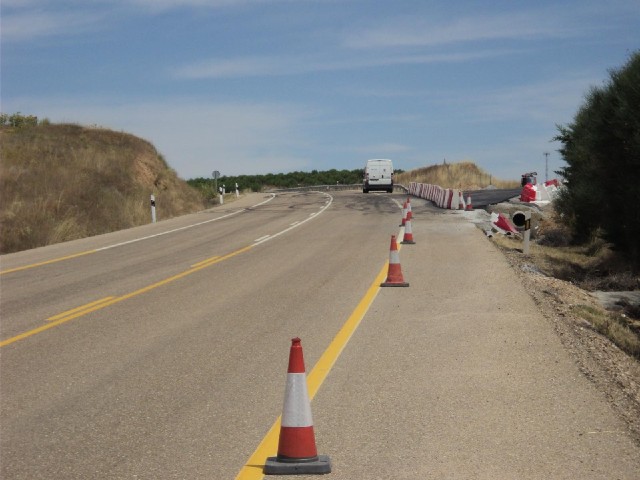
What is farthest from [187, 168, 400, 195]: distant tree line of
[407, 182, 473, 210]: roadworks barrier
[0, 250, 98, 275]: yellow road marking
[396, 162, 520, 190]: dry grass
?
[0, 250, 98, 275]: yellow road marking

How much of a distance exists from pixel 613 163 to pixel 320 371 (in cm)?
1532

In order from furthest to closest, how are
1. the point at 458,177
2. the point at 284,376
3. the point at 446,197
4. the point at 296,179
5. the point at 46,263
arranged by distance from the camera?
the point at 296,179, the point at 458,177, the point at 446,197, the point at 46,263, the point at 284,376

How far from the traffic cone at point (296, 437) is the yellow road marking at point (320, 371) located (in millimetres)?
131

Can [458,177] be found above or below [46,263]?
above

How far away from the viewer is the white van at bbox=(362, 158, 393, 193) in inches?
2277

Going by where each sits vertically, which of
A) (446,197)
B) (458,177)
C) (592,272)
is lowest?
(592,272)

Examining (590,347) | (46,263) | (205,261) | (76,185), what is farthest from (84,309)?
(76,185)

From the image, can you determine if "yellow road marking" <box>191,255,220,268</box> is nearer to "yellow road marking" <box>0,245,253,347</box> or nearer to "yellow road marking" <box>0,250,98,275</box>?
"yellow road marking" <box>0,245,253,347</box>

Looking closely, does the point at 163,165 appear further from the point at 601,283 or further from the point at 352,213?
the point at 601,283

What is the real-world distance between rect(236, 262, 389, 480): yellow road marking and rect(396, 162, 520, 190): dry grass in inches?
2410

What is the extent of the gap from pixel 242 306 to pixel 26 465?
21.4 ft

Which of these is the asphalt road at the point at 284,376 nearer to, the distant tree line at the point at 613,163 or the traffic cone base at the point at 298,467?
the traffic cone base at the point at 298,467

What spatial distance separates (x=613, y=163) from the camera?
21.1 metres

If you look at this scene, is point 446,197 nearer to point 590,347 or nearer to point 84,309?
point 84,309
